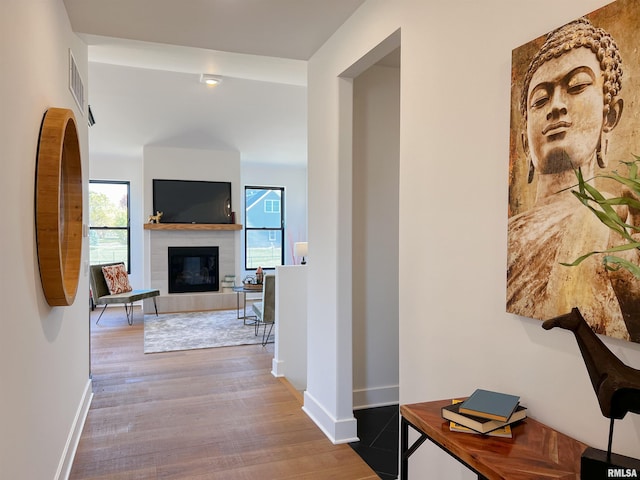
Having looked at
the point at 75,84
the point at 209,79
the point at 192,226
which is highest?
the point at 209,79

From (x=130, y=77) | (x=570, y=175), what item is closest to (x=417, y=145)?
(x=570, y=175)

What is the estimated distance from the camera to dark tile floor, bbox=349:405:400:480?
2650 millimetres

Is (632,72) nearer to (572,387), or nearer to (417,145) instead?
(572,387)

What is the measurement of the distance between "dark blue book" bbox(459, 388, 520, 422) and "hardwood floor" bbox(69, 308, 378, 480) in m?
1.34

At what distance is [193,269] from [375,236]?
523 cm

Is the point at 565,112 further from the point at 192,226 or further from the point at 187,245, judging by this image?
the point at 187,245

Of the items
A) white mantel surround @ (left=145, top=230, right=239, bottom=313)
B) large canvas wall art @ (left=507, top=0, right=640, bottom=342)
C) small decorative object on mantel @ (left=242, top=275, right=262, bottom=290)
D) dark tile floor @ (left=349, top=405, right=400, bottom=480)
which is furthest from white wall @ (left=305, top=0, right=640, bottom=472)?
white mantel surround @ (left=145, top=230, right=239, bottom=313)

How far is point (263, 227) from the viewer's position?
9789 mm

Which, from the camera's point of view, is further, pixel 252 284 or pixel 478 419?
pixel 252 284

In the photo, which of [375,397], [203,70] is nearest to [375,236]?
[375,397]

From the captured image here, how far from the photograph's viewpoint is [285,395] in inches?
150

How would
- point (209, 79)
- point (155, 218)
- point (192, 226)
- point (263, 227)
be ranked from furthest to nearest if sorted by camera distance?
1. point (263, 227)
2. point (192, 226)
3. point (155, 218)
4. point (209, 79)

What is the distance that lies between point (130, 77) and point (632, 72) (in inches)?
220

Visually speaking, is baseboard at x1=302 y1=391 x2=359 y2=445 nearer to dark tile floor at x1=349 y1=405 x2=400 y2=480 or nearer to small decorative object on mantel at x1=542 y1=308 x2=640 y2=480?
dark tile floor at x1=349 y1=405 x2=400 y2=480
